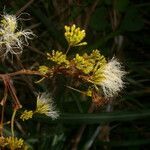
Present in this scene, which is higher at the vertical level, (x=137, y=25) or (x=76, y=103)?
(x=137, y=25)

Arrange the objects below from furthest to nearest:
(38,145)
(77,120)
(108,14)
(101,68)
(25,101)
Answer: (108,14) < (25,101) < (38,145) < (77,120) < (101,68)

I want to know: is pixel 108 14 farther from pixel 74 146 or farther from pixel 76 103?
pixel 74 146

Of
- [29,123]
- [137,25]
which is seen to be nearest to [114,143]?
[29,123]

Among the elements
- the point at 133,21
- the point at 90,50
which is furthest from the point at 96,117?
the point at 133,21

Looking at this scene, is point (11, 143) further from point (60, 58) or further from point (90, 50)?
point (90, 50)

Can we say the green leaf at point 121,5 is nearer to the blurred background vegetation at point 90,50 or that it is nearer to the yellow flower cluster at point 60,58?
the blurred background vegetation at point 90,50

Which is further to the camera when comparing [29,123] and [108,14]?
[108,14]

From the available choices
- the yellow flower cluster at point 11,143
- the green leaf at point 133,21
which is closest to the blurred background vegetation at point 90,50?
the green leaf at point 133,21

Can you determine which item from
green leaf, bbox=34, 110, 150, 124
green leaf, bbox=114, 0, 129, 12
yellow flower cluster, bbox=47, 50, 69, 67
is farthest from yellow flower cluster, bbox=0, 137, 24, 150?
green leaf, bbox=114, 0, 129, 12

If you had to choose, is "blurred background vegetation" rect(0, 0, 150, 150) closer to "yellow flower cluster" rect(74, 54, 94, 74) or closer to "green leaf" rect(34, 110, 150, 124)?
"green leaf" rect(34, 110, 150, 124)
